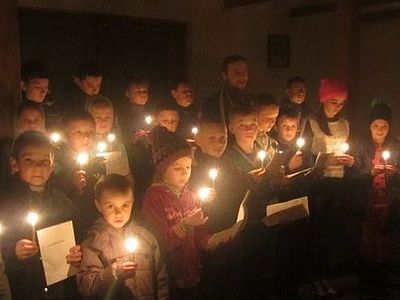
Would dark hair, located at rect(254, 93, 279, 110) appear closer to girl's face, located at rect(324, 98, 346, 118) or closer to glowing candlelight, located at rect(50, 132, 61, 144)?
girl's face, located at rect(324, 98, 346, 118)

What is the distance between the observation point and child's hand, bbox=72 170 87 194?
4254 mm

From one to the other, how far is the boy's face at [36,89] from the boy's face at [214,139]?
1.70 metres

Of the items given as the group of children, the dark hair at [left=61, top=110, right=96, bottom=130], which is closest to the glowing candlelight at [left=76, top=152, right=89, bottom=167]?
the group of children

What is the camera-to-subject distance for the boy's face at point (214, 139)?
4664 mm

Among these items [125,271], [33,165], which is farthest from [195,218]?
[33,165]

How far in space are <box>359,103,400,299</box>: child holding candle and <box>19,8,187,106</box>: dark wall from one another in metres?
4.08

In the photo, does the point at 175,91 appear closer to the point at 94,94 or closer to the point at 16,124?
the point at 94,94

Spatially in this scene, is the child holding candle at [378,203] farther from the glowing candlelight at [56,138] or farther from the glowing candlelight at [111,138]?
the glowing candlelight at [56,138]

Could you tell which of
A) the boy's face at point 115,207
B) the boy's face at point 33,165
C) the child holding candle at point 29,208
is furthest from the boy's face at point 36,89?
the boy's face at point 115,207

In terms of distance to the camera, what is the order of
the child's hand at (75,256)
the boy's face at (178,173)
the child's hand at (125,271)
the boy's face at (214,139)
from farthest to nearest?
the boy's face at (214,139)
the boy's face at (178,173)
the child's hand at (75,256)
the child's hand at (125,271)

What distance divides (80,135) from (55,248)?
1412mm

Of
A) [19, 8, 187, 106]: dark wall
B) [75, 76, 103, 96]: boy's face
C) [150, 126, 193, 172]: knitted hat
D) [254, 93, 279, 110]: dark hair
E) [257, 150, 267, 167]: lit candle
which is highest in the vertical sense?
[19, 8, 187, 106]: dark wall

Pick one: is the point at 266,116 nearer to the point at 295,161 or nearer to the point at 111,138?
the point at 295,161

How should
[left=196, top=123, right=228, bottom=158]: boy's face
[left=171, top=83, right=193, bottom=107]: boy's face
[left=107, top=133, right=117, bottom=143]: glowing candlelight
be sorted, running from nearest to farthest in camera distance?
[left=196, top=123, right=228, bottom=158]: boy's face < [left=107, top=133, right=117, bottom=143]: glowing candlelight < [left=171, top=83, right=193, bottom=107]: boy's face
